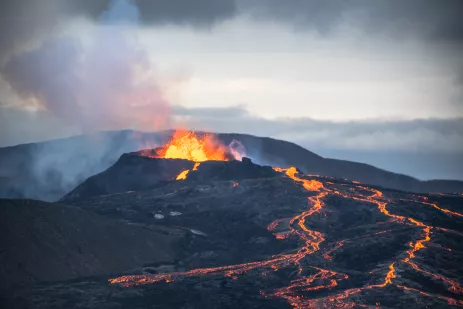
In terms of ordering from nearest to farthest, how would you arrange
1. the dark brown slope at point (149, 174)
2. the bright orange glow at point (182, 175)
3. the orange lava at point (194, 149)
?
the bright orange glow at point (182, 175)
the dark brown slope at point (149, 174)
the orange lava at point (194, 149)

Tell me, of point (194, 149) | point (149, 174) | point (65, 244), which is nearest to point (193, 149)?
point (194, 149)

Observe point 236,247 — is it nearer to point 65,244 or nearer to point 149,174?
point 65,244

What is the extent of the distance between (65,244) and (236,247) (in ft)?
82.5

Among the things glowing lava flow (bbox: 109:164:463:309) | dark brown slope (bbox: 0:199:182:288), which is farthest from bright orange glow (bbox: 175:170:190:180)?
dark brown slope (bbox: 0:199:182:288)

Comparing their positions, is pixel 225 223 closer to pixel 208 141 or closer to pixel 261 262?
pixel 261 262

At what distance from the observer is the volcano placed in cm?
8388

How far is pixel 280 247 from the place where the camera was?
10825 centimetres

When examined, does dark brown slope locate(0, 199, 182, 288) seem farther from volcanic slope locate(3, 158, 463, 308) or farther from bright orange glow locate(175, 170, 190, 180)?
bright orange glow locate(175, 170, 190, 180)

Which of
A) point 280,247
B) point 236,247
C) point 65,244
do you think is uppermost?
point 280,247

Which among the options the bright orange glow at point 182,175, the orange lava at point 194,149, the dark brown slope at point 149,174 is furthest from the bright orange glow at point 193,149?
the bright orange glow at point 182,175

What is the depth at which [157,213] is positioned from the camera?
126 m

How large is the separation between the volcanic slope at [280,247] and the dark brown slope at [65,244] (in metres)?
3.14

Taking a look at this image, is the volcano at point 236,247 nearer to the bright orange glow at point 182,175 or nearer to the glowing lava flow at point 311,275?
the glowing lava flow at point 311,275

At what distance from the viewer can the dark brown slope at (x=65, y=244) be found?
89.4 meters
